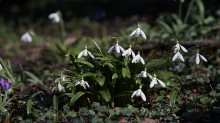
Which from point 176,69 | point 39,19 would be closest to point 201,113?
point 176,69

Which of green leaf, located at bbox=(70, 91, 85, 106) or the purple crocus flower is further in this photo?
the purple crocus flower

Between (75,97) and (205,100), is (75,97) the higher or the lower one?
the higher one

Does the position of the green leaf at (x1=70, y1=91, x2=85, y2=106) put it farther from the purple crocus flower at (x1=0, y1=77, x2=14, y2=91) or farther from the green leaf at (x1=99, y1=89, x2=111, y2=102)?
the purple crocus flower at (x1=0, y1=77, x2=14, y2=91)

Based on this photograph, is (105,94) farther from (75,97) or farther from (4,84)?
(4,84)

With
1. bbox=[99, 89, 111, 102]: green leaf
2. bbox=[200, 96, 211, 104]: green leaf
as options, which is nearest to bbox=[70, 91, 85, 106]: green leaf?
bbox=[99, 89, 111, 102]: green leaf

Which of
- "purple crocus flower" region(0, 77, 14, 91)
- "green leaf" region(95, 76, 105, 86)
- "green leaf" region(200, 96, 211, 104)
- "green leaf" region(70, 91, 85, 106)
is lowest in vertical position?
"green leaf" region(200, 96, 211, 104)

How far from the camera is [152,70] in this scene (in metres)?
3.16

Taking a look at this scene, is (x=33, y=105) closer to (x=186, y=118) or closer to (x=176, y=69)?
(x=186, y=118)

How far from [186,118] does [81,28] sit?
5355mm

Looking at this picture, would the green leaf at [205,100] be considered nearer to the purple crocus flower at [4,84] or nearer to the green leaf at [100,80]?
the green leaf at [100,80]

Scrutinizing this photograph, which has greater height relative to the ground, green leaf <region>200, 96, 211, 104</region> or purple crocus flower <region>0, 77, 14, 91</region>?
purple crocus flower <region>0, 77, 14, 91</region>

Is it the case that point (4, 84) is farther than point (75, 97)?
Yes

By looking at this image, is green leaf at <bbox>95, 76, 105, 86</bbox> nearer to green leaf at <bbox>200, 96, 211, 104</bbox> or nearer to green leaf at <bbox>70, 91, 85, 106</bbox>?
green leaf at <bbox>70, 91, 85, 106</bbox>

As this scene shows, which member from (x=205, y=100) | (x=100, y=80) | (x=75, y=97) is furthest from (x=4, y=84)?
(x=205, y=100)
